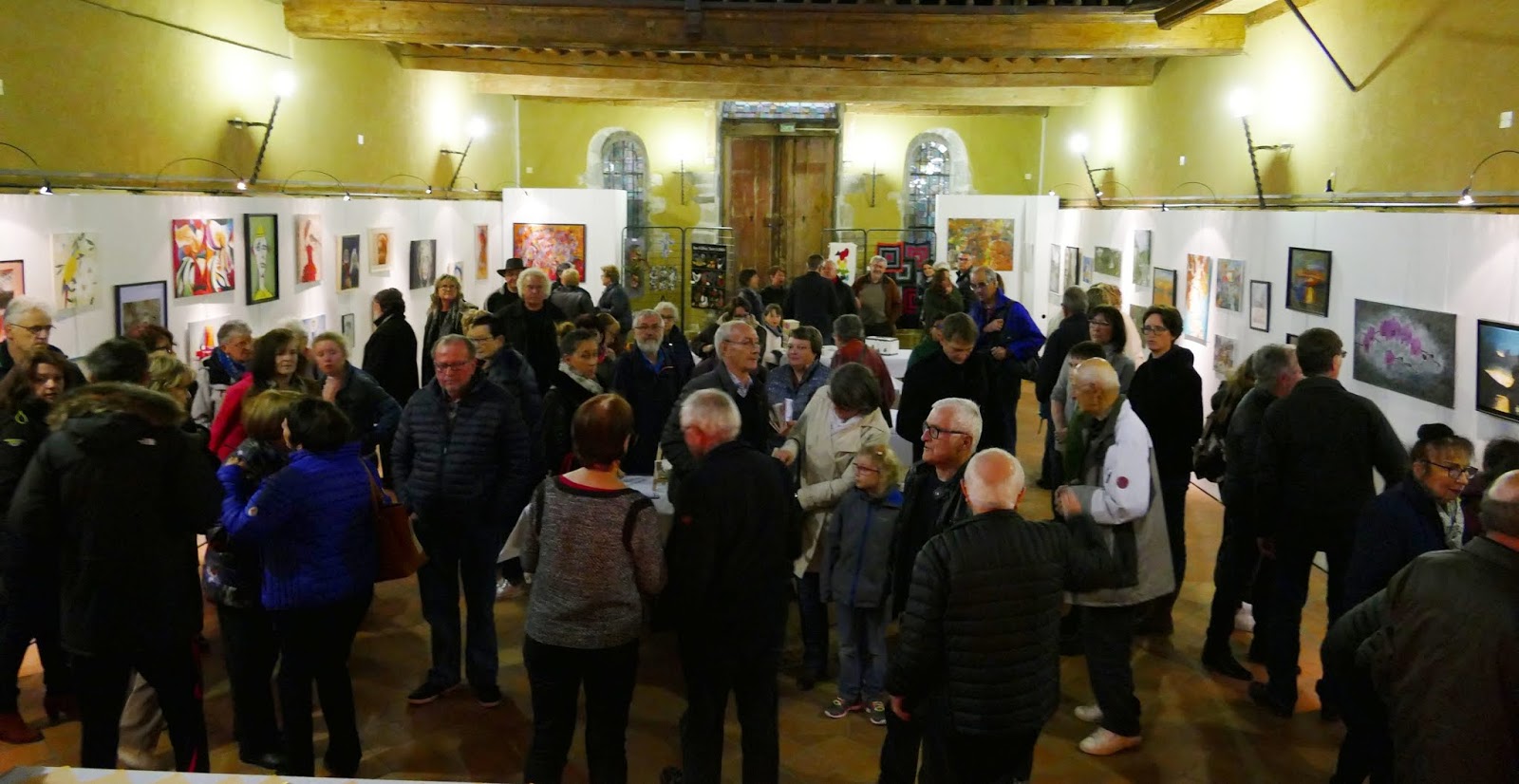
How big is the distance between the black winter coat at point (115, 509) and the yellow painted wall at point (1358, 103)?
23.1 ft

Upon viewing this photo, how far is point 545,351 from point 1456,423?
624cm

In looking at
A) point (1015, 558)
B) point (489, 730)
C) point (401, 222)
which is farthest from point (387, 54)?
point (1015, 558)

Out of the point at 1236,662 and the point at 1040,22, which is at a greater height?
the point at 1040,22

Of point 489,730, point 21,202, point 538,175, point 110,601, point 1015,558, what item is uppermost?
point 538,175

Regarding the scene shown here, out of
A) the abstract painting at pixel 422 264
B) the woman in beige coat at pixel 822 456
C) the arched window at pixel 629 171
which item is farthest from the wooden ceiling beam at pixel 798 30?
the arched window at pixel 629 171

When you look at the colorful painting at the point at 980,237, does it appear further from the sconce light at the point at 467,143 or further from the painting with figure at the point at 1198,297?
the sconce light at the point at 467,143

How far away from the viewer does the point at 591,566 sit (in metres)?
3.65

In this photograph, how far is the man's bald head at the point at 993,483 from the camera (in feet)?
10.9

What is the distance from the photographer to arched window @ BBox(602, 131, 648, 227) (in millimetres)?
21422

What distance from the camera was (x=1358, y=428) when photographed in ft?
16.8

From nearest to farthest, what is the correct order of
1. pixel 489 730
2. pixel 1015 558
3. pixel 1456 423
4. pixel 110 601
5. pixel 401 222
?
pixel 1015 558 < pixel 110 601 < pixel 489 730 < pixel 1456 423 < pixel 401 222

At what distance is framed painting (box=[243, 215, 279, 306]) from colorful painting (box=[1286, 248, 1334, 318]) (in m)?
8.01

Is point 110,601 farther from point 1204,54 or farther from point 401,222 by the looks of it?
point 1204,54

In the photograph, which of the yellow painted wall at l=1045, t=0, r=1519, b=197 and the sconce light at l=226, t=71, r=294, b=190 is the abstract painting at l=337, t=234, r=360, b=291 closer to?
the sconce light at l=226, t=71, r=294, b=190
